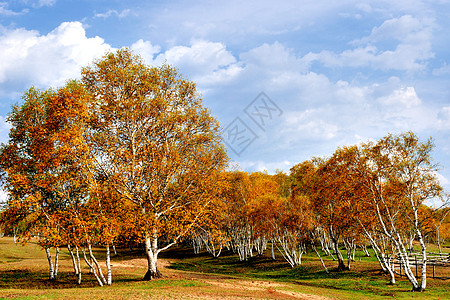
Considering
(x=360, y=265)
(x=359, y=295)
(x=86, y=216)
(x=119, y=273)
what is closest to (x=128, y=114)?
(x=86, y=216)

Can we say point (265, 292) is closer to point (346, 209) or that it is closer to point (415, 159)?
point (346, 209)

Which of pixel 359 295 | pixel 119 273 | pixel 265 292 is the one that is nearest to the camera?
pixel 265 292

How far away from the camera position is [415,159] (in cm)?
3366

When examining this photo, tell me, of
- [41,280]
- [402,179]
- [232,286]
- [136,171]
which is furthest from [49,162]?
[402,179]

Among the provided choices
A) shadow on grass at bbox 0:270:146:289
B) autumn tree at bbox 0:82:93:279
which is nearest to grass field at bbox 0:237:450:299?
shadow on grass at bbox 0:270:146:289

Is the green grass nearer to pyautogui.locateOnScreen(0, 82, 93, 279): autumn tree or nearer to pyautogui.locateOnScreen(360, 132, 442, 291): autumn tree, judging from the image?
pyautogui.locateOnScreen(360, 132, 442, 291): autumn tree

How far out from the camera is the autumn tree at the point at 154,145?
34.8m

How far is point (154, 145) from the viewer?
120ft

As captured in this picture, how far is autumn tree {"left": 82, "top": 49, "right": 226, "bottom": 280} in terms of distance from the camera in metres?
34.8

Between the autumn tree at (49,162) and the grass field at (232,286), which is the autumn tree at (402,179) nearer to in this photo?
the grass field at (232,286)

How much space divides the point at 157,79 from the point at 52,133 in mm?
13139

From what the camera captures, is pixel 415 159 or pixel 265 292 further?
pixel 415 159

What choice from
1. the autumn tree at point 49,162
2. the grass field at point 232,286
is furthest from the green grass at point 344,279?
the autumn tree at point 49,162

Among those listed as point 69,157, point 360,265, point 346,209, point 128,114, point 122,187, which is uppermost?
point 128,114
